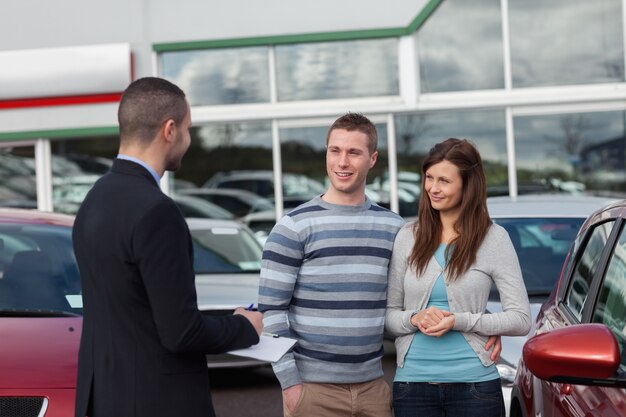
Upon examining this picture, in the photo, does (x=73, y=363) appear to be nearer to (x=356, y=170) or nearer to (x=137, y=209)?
(x=356, y=170)

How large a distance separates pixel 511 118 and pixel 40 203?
6.71 metres

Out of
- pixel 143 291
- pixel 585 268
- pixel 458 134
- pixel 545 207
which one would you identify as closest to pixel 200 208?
pixel 458 134

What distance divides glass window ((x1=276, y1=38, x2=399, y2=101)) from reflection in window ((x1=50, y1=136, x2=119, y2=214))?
2.59 m

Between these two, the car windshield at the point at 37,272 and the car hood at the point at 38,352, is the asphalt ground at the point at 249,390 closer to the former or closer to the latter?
the car windshield at the point at 37,272

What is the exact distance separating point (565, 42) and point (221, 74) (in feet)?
15.5

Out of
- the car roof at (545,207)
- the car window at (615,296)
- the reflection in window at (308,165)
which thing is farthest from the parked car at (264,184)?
the car window at (615,296)

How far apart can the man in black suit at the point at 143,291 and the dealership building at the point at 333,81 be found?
1210 cm

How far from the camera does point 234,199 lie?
15.8 metres

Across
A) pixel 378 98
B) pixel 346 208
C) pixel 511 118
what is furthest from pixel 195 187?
pixel 346 208

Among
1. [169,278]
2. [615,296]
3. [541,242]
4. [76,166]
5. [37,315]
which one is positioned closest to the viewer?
[169,278]

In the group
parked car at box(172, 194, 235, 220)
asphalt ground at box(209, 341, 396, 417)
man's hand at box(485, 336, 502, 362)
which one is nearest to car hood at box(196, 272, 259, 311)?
asphalt ground at box(209, 341, 396, 417)

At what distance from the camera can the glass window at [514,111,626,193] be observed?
15359 mm

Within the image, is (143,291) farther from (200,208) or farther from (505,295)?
(200,208)

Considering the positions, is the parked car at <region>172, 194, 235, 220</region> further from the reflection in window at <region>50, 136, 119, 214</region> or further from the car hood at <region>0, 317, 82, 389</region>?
the car hood at <region>0, 317, 82, 389</region>
